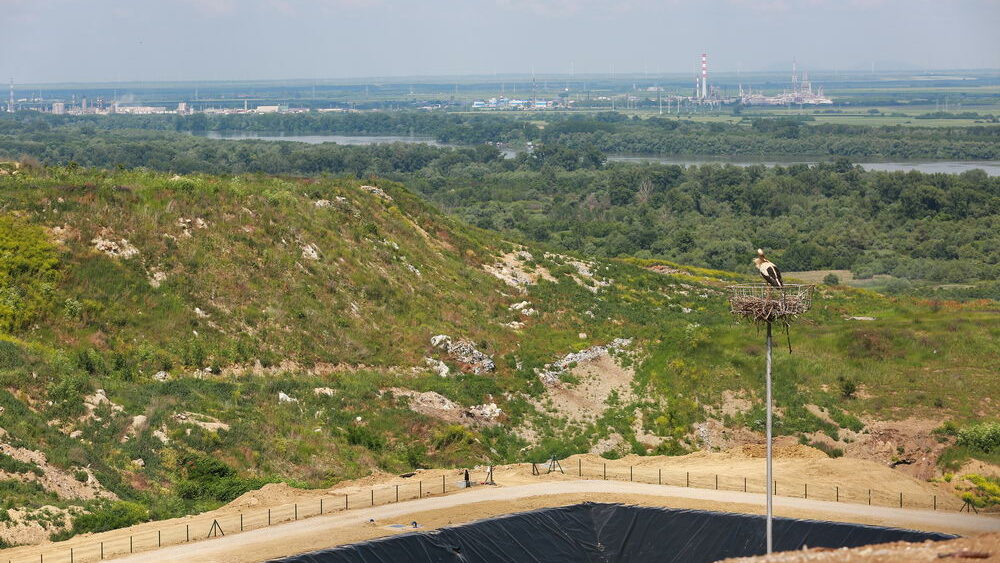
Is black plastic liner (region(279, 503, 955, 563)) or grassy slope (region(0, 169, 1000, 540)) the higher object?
grassy slope (region(0, 169, 1000, 540))

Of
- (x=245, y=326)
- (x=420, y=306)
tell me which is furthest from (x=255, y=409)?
(x=420, y=306)

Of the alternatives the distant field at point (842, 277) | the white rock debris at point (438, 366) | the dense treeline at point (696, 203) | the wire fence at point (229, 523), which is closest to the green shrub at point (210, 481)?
the wire fence at point (229, 523)

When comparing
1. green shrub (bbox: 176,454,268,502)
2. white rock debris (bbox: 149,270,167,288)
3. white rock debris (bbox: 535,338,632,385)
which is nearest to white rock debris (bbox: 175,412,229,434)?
green shrub (bbox: 176,454,268,502)

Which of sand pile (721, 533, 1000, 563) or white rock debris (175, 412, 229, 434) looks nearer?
sand pile (721, 533, 1000, 563)

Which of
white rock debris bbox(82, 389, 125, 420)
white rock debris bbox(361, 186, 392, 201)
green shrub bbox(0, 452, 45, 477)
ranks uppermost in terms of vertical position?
white rock debris bbox(361, 186, 392, 201)

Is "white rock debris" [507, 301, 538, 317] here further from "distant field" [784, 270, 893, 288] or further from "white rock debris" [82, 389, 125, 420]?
"distant field" [784, 270, 893, 288]

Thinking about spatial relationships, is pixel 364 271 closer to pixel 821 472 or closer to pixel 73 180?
pixel 73 180
